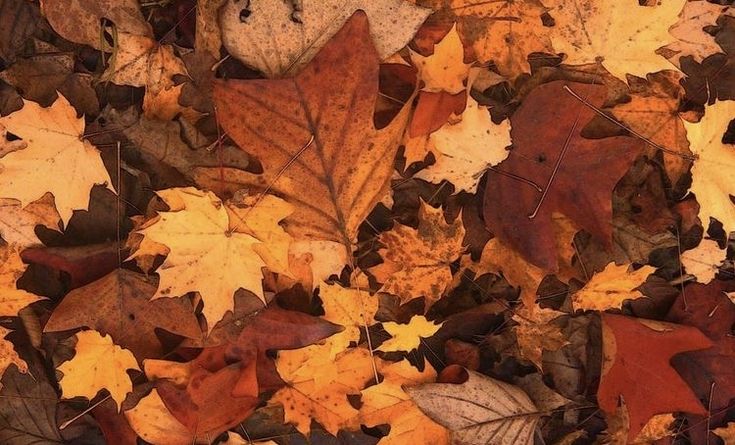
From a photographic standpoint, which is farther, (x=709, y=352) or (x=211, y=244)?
(x=709, y=352)

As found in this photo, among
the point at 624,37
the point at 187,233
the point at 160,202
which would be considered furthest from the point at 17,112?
the point at 624,37

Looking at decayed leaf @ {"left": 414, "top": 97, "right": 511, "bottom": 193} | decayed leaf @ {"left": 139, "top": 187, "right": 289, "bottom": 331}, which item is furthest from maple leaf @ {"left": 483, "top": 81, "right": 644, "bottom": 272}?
decayed leaf @ {"left": 139, "top": 187, "right": 289, "bottom": 331}

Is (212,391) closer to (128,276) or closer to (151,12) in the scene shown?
(128,276)

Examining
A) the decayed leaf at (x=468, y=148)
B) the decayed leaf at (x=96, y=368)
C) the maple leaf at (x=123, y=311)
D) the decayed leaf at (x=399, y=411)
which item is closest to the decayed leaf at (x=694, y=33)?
the decayed leaf at (x=468, y=148)

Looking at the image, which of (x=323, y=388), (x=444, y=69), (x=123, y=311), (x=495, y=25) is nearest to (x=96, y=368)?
(x=123, y=311)

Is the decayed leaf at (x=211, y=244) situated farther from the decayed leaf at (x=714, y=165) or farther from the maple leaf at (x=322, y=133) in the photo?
the decayed leaf at (x=714, y=165)

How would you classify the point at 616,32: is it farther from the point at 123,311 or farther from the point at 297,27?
the point at 123,311

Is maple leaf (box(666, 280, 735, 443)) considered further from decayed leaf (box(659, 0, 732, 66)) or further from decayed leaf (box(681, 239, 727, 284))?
decayed leaf (box(659, 0, 732, 66))
